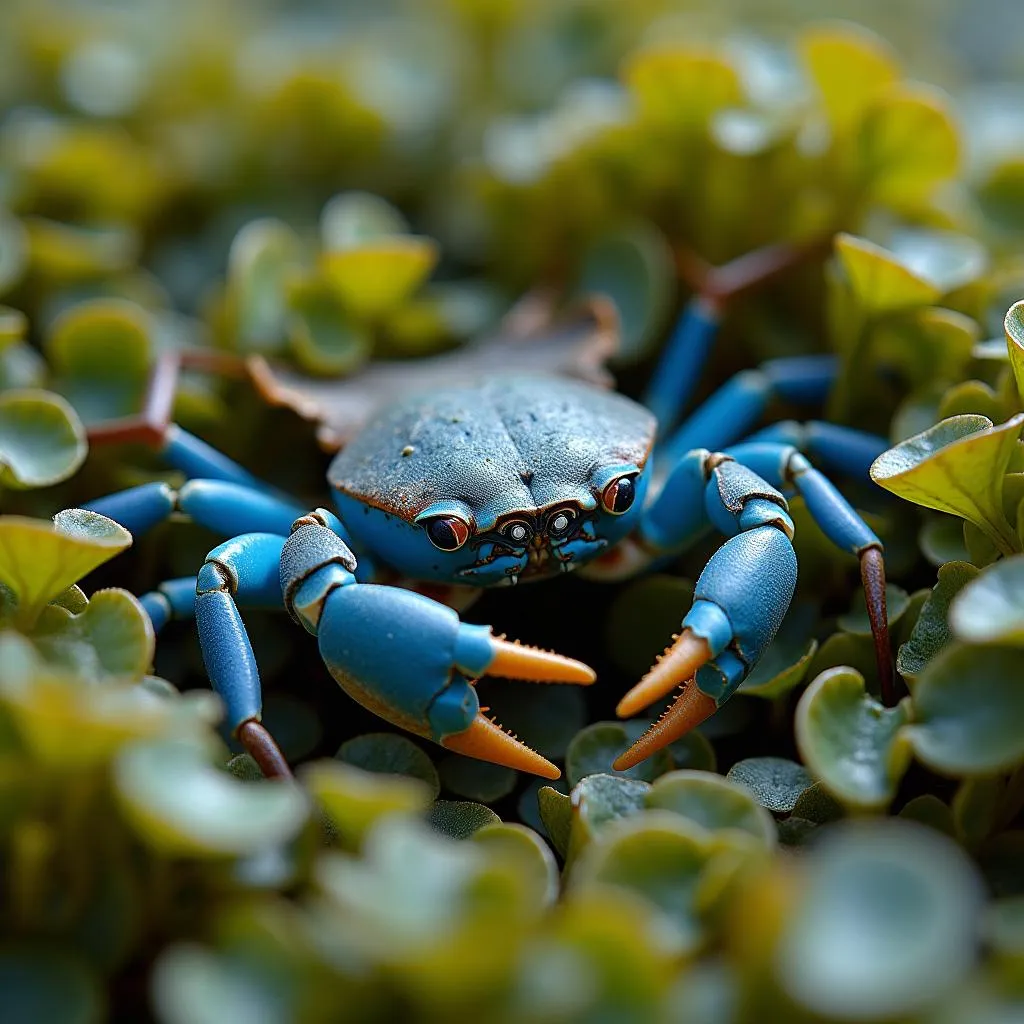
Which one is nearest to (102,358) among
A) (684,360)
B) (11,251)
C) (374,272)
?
(11,251)

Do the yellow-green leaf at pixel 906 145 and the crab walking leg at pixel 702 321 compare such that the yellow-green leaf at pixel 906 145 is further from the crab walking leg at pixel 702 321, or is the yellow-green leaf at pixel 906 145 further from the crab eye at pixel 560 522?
the crab eye at pixel 560 522

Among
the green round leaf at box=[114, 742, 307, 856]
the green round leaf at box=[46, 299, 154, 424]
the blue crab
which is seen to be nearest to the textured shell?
the blue crab

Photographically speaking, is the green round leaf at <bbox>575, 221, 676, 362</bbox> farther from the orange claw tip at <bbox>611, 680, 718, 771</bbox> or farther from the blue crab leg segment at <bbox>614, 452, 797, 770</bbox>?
the orange claw tip at <bbox>611, 680, 718, 771</bbox>

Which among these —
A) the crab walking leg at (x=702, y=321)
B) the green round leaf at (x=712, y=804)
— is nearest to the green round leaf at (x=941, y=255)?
the crab walking leg at (x=702, y=321)

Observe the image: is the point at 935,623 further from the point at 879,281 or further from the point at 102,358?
the point at 102,358

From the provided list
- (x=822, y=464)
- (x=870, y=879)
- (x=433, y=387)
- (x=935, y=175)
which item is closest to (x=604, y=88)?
(x=935, y=175)

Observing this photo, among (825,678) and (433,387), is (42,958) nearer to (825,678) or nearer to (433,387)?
(825,678)
